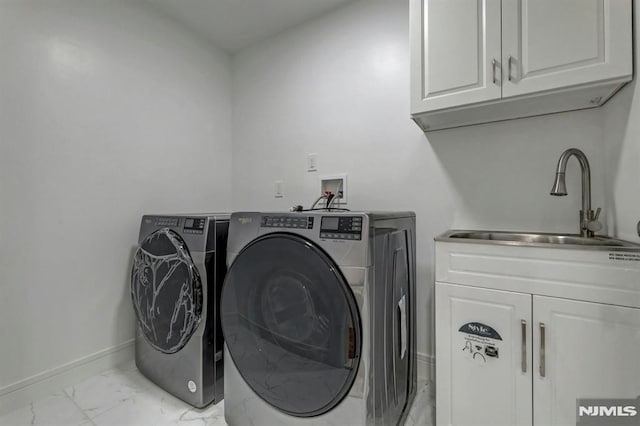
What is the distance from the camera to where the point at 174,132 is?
6.79 ft

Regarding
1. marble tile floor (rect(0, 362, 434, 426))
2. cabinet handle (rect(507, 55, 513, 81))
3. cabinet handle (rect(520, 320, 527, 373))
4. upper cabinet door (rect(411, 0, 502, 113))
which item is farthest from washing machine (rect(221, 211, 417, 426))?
cabinet handle (rect(507, 55, 513, 81))

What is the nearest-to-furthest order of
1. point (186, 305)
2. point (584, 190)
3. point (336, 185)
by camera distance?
point (584, 190), point (186, 305), point (336, 185)

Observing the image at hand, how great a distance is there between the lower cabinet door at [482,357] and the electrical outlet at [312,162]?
1.24 m

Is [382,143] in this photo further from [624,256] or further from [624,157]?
[624,256]

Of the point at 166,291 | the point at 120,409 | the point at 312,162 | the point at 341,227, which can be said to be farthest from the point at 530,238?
the point at 120,409

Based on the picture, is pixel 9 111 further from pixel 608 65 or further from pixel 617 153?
pixel 617 153

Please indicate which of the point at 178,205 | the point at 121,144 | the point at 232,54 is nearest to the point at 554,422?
the point at 178,205

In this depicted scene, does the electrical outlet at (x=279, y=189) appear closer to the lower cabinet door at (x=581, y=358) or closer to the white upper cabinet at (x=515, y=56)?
the white upper cabinet at (x=515, y=56)

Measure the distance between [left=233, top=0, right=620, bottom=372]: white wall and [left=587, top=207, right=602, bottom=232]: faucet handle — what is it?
0.22ft

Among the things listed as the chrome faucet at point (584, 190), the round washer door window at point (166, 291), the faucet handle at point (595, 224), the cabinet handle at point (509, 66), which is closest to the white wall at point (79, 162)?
the round washer door window at point (166, 291)

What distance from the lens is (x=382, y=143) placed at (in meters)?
1.80

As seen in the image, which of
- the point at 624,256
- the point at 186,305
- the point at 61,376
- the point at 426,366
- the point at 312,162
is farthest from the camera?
the point at 312,162

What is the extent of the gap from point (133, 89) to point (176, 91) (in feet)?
1.01

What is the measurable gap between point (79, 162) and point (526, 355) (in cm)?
226
